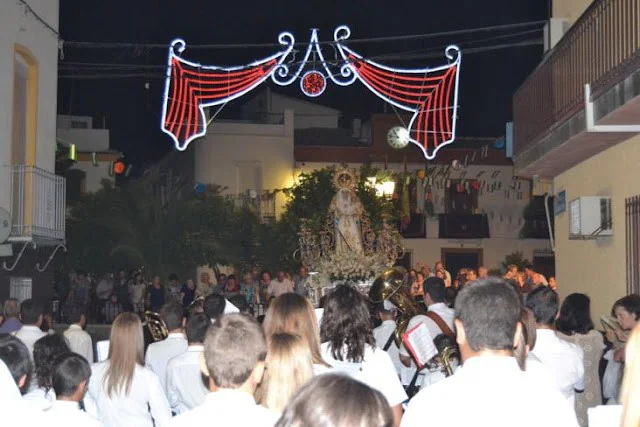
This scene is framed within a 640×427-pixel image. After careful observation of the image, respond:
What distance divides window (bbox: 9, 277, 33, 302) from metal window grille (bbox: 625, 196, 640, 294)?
1109cm

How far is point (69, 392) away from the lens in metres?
5.88

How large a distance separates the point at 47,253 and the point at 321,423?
18.9 metres

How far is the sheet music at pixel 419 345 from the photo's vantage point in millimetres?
7734

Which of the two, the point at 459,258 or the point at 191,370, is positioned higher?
the point at 459,258

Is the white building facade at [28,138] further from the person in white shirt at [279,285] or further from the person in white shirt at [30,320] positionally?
the person in white shirt at [30,320]

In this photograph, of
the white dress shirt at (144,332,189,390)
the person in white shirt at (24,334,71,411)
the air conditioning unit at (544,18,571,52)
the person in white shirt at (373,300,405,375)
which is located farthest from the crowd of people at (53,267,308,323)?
the person in white shirt at (24,334,71,411)

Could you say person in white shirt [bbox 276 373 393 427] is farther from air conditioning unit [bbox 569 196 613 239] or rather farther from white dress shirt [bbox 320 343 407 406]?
air conditioning unit [bbox 569 196 613 239]

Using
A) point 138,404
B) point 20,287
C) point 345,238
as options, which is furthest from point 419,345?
point 20,287

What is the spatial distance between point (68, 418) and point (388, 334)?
4898 mm

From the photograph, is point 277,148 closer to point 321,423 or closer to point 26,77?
point 26,77

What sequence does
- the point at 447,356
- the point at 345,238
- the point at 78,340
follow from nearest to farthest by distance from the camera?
the point at 447,356
the point at 78,340
the point at 345,238

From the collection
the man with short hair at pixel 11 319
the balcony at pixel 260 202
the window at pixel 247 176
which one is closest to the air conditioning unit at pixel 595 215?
the man with short hair at pixel 11 319

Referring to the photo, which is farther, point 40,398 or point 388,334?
point 388,334

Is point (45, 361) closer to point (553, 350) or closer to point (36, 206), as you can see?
point (553, 350)
